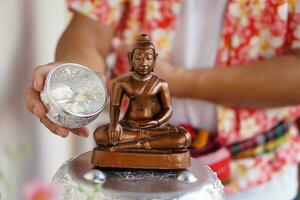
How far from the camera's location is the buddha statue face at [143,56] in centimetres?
60

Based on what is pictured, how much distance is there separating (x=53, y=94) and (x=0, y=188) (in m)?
0.38

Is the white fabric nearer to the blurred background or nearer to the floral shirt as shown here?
the floral shirt

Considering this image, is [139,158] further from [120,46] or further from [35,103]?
[120,46]

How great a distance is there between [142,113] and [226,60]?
384mm

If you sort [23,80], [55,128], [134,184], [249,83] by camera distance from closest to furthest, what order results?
1. [134,184]
2. [55,128]
3. [249,83]
4. [23,80]

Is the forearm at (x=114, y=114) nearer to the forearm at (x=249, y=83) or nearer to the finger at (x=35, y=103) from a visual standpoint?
the finger at (x=35, y=103)

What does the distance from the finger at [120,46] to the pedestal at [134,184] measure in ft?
1.30

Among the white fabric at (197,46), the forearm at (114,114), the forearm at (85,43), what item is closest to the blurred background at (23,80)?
the forearm at (85,43)

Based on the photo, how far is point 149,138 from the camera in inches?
23.8

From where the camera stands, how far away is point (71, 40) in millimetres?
1006

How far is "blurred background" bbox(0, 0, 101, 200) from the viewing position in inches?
40.8

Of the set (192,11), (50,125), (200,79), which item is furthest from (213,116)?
(50,125)

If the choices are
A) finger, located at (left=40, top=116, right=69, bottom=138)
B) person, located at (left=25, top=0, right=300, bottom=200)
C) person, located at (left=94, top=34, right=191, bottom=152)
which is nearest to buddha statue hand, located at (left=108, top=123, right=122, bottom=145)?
person, located at (left=94, top=34, right=191, bottom=152)

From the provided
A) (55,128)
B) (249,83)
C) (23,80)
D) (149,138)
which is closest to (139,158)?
(149,138)
